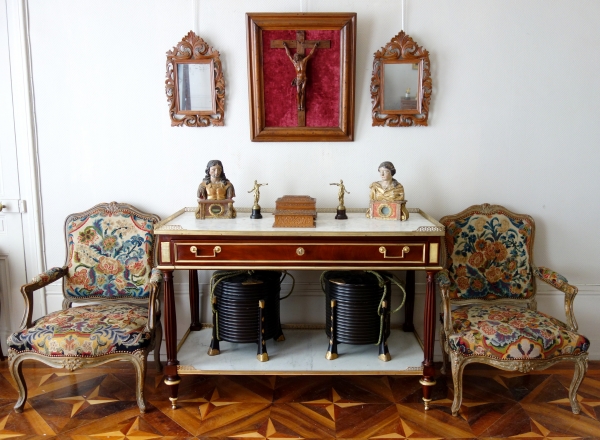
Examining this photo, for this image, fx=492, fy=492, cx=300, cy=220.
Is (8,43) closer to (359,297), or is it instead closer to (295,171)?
(295,171)

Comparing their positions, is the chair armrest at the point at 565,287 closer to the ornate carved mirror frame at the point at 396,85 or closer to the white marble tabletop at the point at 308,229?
the white marble tabletop at the point at 308,229

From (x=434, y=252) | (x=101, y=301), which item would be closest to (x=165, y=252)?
(x=101, y=301)

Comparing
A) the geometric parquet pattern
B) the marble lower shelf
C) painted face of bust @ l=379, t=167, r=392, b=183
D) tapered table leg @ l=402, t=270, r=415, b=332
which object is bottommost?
the geometric parquet pattern

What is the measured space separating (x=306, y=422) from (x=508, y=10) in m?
2.62

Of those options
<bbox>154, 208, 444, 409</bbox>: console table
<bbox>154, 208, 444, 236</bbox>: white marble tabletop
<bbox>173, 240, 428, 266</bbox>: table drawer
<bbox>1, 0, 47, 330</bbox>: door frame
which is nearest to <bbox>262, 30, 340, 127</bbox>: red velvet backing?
<bbox>154, 208, 444, 236</bbox>: white marble tabletop

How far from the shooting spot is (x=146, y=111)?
305 centimetres

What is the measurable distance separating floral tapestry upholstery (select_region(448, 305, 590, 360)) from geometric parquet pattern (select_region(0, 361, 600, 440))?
0.40 metres

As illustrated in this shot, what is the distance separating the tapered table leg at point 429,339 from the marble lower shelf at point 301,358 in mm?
49

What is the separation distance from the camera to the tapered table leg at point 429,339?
260 cm

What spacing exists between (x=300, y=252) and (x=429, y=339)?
0.84 m

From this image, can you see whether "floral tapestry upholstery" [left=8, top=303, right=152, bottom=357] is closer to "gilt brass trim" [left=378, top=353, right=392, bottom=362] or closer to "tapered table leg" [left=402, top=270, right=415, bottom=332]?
"gilt brass trim" [left=378, top=353, right=392, bottom=362]

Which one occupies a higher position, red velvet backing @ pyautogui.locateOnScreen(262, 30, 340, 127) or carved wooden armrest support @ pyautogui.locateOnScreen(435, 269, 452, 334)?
red velvet backing @ pyautogui.locateOnScreen(262, 30, 340, 127)

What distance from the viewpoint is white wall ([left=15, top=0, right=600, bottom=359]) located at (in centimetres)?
293

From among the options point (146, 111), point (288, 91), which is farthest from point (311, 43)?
point (146, 111)
